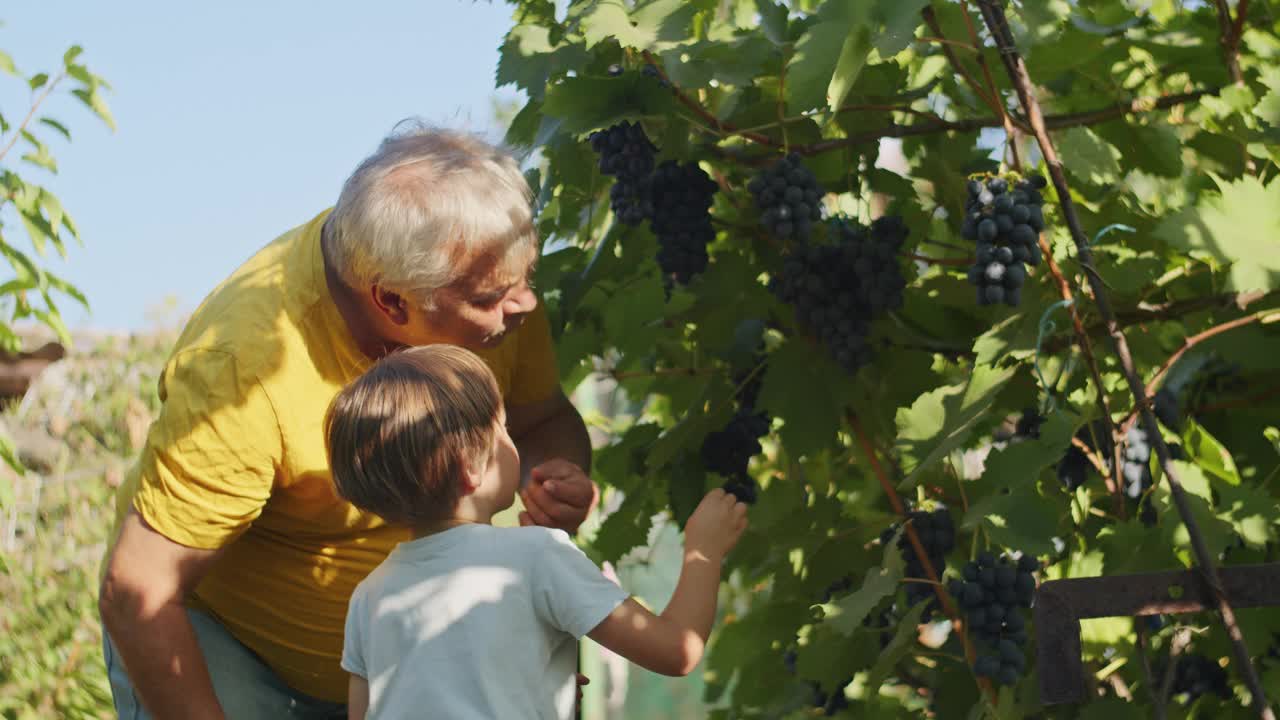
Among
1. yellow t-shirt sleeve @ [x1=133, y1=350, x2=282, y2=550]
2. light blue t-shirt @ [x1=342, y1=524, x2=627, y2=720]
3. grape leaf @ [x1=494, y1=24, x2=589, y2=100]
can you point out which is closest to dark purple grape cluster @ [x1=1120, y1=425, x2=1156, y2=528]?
light blue t-shirt @ [x1=342, y1=524, x2=627, y2=720]

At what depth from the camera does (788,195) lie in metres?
2.35

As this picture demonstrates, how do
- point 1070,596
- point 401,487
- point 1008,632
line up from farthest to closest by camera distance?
point 1008,632, point 401,487, point 1070,596

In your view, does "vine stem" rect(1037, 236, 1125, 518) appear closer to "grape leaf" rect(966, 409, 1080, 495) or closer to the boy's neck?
"grape leaf" rect(966, 409, 1080, 495)

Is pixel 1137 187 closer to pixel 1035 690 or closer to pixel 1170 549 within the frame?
pixel 1170 549

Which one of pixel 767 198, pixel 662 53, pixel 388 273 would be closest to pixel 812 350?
pixel 767 198

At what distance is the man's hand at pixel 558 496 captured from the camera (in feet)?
7.34

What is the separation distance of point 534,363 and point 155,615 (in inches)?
35.2

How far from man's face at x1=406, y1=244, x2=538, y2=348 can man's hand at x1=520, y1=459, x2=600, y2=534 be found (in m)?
0.24

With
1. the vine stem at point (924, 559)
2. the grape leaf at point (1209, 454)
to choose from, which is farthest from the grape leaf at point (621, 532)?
the grape leaf at point (1209, 454)

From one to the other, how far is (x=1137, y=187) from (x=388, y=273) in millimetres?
1466

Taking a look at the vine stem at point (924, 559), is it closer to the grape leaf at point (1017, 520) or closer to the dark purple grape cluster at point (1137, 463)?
the grape leaf at point (1017, 520)

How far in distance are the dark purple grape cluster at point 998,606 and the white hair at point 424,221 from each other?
2.78 ft

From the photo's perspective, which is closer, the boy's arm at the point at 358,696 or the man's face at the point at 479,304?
the boy's arm at the point at 358,696

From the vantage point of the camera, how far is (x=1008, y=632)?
2127 millimetres
